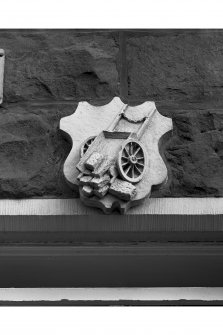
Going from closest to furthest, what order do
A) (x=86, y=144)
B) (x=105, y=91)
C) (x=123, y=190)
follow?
(x=123, y=190)
(x=86, y=144)
(x=105, y=91)

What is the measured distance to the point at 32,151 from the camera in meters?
2.57

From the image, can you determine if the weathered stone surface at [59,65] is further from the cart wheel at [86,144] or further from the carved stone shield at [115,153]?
the cart wheel at [86,144]

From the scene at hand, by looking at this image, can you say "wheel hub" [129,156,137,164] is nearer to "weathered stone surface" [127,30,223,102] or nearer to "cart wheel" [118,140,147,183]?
"cart wheel" [118,140,147,183]

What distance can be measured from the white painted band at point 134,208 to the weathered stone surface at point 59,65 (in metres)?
0.36

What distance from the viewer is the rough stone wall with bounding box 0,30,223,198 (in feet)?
8.27

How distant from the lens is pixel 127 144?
2.45 meters

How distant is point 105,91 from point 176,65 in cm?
23

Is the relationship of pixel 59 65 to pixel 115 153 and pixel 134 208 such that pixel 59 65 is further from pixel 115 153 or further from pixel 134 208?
pixel 134 208

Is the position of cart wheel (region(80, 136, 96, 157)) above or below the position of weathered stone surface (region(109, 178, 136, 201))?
above

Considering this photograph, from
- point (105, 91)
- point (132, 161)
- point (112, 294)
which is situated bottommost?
point (112, 294)

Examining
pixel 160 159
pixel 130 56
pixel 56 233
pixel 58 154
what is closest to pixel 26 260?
pixel 56 233

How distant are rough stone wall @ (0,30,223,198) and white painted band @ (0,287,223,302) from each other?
10.3 inches

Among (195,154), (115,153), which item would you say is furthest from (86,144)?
(195,154)

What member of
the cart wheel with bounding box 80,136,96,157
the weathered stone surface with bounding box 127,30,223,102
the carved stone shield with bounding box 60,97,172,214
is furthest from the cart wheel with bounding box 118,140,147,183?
the weathered stone surface with bounding box 127,30,223,102
